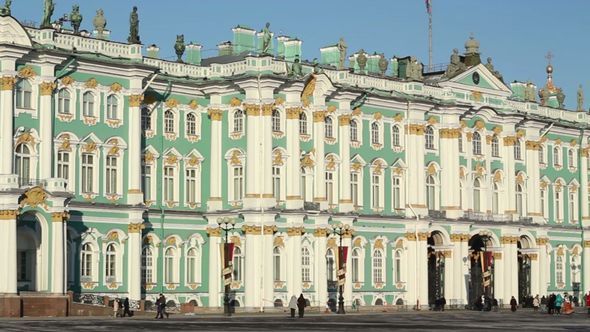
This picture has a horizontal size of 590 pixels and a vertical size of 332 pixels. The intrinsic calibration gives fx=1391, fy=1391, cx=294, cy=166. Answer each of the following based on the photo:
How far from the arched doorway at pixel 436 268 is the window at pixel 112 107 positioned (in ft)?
94.6

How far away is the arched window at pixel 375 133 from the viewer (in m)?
100

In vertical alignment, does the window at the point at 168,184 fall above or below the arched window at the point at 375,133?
below

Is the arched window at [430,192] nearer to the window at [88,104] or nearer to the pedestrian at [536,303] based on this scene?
the pedestrian at [536,303]

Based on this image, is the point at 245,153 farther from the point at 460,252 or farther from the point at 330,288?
the point at 460,252

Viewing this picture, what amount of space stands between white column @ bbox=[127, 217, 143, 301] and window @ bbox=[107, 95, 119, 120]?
6123 millimetres

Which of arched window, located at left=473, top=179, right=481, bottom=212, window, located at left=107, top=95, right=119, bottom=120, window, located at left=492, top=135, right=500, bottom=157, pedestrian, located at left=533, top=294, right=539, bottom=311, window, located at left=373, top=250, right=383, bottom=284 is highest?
window, located at left=107, top=95, right=119, bottom=120

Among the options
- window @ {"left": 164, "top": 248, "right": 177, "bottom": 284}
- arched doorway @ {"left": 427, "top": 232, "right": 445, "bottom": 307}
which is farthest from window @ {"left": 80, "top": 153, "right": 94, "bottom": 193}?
arched doorway @ {"left": 427, "top": 232, "right": 445, "bottom": 307}

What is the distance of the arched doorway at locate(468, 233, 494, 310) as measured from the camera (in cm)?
10481

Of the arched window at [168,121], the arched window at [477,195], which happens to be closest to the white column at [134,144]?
the arched window at [168,121]

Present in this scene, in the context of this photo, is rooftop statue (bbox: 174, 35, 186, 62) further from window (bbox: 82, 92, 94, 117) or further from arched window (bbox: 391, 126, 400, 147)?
arched window (bbox: 391, 126, 400, 147)

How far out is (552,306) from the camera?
310 ft

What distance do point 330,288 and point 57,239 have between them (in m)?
24.0

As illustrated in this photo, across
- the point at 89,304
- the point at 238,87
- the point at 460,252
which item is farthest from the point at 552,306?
the point at 89,304

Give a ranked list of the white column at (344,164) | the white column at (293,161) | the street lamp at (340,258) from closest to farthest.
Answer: the street lamp at (340,258) → the white column at (293,161) → the white column at (344,164)
